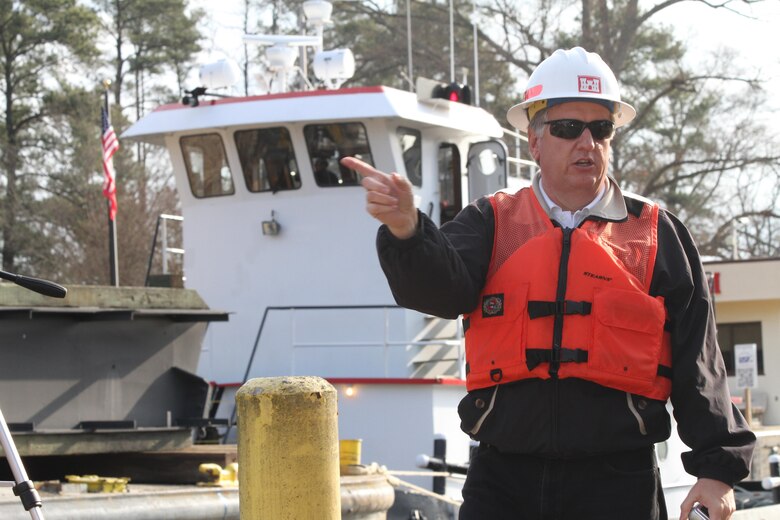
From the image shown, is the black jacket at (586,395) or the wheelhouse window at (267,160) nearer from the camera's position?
the black jacket at (586,395)

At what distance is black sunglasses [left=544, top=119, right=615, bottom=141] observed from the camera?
11.6 ft

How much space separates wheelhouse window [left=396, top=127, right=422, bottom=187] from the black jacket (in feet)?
30.0

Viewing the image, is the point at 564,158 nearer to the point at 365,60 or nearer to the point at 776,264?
the point at 776,264

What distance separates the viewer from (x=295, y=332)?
12.5m

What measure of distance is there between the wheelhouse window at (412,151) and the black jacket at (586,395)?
9.16 m

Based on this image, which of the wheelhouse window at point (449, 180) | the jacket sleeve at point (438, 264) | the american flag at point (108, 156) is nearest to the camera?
the jacket sleeve at point (438, 264)

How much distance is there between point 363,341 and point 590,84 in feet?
29.1

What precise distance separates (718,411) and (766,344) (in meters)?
19.0

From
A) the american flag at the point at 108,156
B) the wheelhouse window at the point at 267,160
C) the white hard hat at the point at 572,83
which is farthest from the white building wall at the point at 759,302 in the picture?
the white hard hat at the point at 572,83

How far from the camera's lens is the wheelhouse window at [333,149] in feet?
40.7

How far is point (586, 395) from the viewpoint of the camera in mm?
3289

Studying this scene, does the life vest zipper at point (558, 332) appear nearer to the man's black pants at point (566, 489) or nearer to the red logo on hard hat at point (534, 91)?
the man's black pants at point (566, 489)

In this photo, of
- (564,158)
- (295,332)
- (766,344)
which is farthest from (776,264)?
(564,158)

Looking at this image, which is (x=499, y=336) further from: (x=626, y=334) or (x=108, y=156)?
(x=108, y=156)
